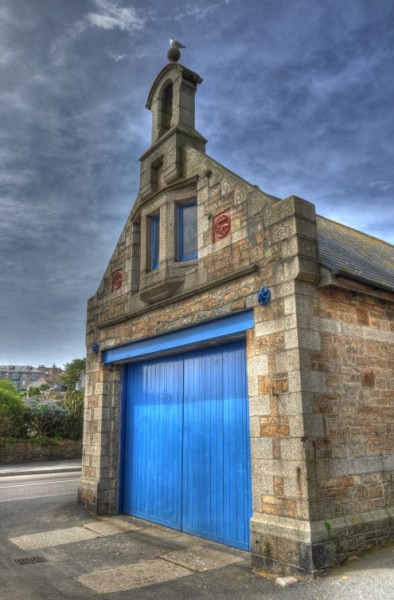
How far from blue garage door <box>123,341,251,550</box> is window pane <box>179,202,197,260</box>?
1755 millimetres

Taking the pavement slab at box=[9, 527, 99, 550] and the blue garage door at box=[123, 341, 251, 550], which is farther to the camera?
the pavement slab at box=[9, 527, 99, 550]

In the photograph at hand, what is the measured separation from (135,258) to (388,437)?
5.86 m

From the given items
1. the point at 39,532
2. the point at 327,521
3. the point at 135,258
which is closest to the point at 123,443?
the point at 39,532

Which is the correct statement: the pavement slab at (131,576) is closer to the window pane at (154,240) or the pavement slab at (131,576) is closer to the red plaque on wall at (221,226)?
the red plaque on wall at (221,226)

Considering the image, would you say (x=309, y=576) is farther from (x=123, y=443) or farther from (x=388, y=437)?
(x=123, y=443)

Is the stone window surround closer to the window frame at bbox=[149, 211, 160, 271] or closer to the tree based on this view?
the window frame at bbox=[149, 211, 160, 271]

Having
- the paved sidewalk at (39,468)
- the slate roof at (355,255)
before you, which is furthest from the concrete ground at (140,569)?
the paved sidewalk at (39,468)

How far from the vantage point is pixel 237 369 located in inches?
272

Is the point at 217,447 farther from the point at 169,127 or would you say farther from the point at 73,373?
the point at 73,373

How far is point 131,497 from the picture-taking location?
29.5 feet

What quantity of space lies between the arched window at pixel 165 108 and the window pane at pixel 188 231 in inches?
89.5

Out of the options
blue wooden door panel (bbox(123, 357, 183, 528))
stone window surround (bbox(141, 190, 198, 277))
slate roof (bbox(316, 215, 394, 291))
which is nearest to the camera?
slate roof (bbox(316, 215, 394, 291))

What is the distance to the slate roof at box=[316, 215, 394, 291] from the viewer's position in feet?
21.1

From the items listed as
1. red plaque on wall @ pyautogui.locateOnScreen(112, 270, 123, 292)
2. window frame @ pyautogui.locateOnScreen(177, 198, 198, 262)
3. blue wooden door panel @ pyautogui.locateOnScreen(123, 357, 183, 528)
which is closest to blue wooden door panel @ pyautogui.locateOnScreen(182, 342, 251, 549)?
blue wooden door panel @ pyautogui.locateOnScreen(123, 357, 183, 528)
